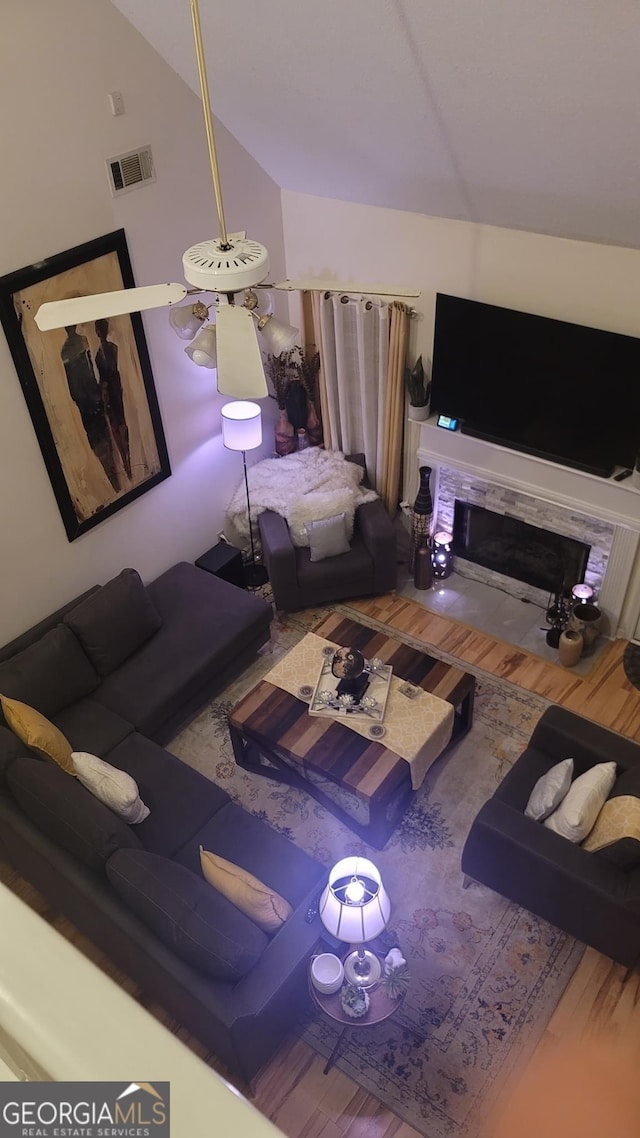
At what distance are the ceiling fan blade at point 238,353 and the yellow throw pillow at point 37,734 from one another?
6.60ft

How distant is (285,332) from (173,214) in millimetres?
2296

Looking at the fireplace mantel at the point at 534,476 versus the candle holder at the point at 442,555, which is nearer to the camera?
the fireplace mantel at the point at 534,476

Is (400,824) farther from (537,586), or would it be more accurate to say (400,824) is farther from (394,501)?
(394,501)

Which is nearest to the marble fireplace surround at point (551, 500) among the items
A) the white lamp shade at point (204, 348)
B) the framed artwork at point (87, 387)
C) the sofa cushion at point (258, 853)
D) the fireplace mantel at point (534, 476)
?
the fireplace mantel at point (534, 476)

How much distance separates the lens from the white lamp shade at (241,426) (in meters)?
5.43

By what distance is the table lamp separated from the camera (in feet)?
10.9

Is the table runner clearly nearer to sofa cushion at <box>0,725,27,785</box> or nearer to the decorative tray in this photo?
the decorative tray

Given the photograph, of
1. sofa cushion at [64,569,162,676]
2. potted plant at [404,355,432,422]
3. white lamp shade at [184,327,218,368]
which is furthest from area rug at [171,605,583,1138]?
white lamp shade at [184,327,218,368]

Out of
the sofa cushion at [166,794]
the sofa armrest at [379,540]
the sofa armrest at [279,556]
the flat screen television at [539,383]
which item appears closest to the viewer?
the sofa cushion at [166,794]

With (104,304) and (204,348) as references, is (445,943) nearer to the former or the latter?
(204,348)

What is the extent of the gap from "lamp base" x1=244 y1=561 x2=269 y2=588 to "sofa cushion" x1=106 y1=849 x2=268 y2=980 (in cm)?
273

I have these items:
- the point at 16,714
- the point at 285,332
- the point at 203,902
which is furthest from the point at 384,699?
the point at 285,332

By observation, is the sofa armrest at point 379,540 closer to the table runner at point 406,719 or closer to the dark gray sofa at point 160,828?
the dark gray sofa at point 160,828

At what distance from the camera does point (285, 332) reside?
2926 millimetres
